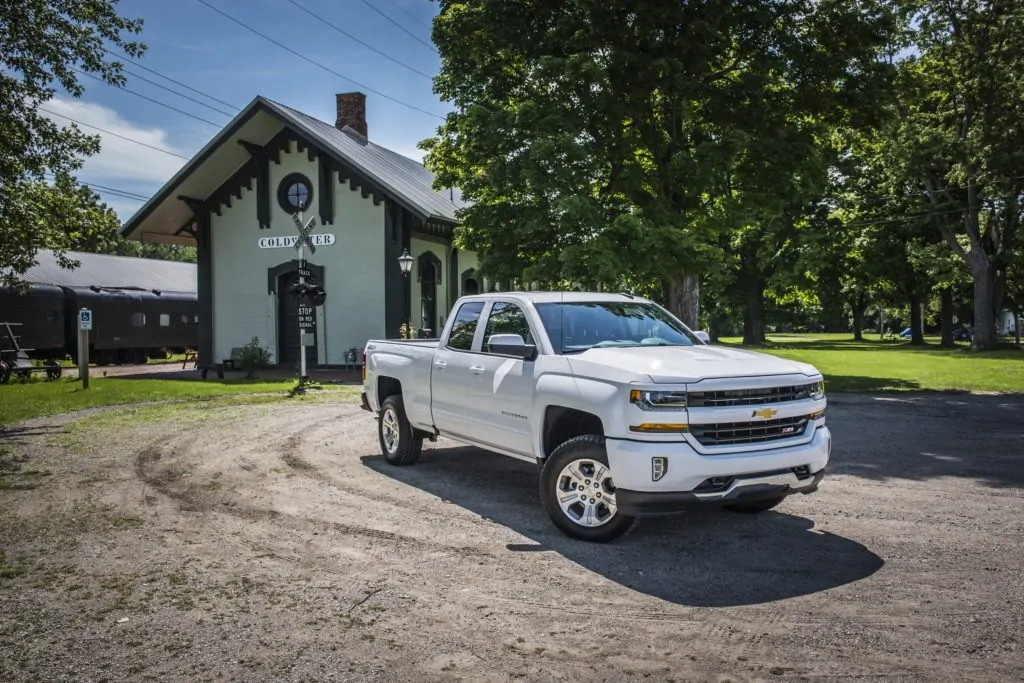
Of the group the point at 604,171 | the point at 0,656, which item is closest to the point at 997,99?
the point at 604,171

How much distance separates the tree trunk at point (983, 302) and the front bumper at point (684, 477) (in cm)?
3666

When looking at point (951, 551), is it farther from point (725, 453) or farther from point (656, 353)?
point (656, 353)

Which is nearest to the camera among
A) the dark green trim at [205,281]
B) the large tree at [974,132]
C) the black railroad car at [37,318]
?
the dark green trim at [205,281]

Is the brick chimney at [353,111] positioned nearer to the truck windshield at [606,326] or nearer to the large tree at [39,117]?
the large tree at [39,117]

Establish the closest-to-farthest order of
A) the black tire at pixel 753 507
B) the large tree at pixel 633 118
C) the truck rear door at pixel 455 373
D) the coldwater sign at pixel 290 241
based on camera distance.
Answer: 1. the black tire at pixel 753 507
2. the truck rear door at pixel 455 373
3. the large tree at pixel 633 118
4. the coldwater sign at pixel 290 241

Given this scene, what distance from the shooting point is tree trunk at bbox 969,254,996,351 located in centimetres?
3616

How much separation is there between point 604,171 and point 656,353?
39.7ft

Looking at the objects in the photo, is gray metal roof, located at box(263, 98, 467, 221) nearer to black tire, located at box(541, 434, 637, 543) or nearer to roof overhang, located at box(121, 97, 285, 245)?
roof overhang, located at box(121, 97, 285, 245)

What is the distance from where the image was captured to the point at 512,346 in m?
6.65

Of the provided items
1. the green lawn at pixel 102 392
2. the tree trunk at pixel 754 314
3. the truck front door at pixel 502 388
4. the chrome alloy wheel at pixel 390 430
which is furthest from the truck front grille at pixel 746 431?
the tree trunk at pixel 754 314

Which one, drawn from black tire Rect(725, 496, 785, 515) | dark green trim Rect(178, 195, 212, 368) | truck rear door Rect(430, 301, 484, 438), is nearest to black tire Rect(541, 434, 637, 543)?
black tire Rect(725, 496, 785, 515)

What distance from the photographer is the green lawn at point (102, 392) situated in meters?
15.1

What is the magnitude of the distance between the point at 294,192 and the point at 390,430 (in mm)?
18068

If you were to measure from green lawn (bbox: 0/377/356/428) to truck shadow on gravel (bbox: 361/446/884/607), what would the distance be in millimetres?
10377
